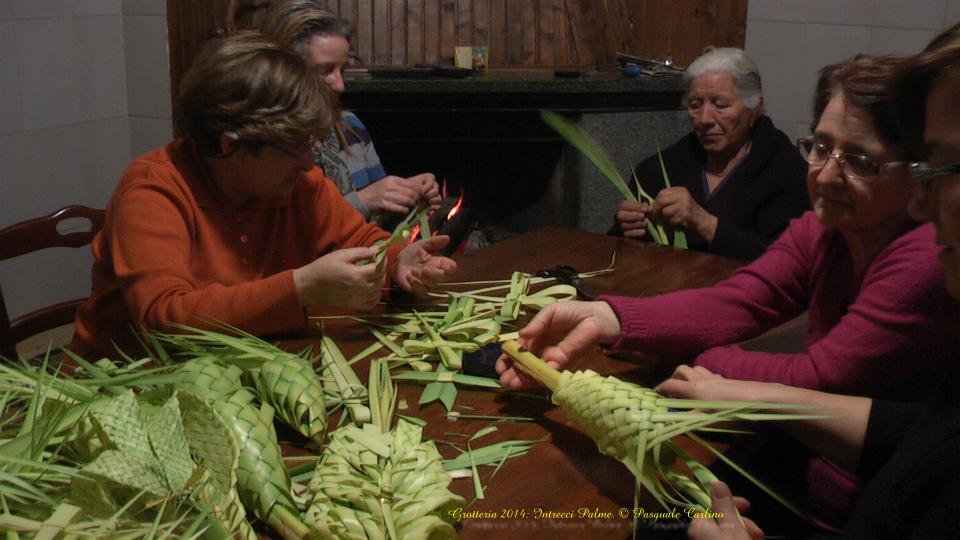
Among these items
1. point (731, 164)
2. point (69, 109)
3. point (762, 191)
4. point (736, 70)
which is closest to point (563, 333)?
point (762, 191)

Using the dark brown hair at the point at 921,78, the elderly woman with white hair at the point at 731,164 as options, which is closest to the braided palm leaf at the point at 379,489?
the dark brown hair at the point at 921,78

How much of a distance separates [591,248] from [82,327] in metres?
1.18

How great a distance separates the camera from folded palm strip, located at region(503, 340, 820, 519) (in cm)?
120

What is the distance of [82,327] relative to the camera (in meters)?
1.91

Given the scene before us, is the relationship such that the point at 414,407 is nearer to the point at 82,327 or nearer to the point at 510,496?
the point at 510,496

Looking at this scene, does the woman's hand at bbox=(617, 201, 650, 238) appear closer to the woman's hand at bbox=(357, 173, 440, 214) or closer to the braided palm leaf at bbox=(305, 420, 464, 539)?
the woman's hand at bbox=(357, 173, 440, 214)

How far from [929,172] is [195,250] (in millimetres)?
1350

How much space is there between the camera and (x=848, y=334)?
1487 millimetres

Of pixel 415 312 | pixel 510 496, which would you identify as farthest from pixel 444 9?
pixel 510 496

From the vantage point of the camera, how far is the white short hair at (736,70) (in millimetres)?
3113

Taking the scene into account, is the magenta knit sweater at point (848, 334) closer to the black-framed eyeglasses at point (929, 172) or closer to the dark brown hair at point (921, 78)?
the dark brown hair at point (921, 78)

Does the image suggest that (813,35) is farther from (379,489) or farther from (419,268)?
(379,489)

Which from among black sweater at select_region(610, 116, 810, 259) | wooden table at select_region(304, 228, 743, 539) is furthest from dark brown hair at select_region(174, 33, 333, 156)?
black sweater at select_region(610, 116, 810, 259)

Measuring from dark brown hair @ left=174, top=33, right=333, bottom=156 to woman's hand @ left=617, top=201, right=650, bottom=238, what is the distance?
1.20 meters
